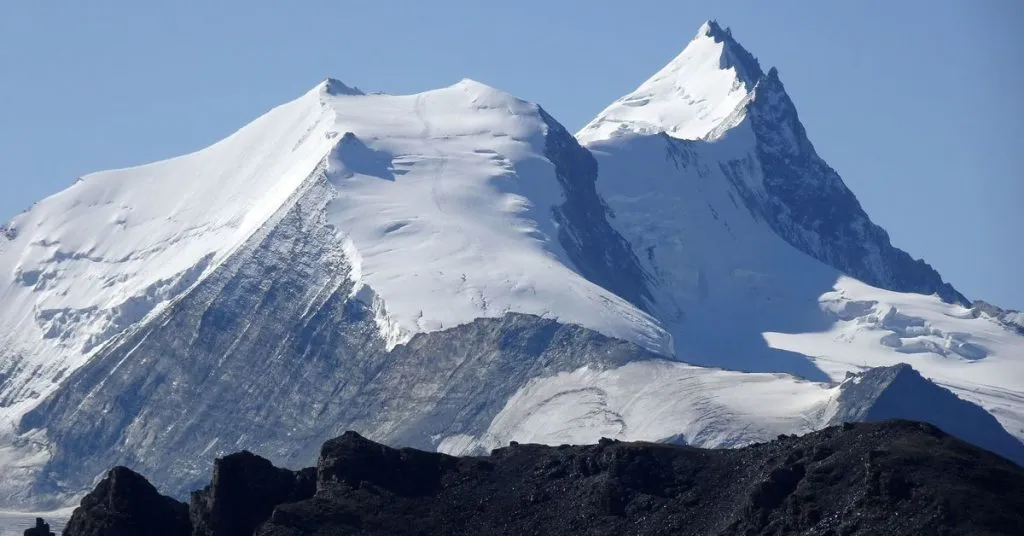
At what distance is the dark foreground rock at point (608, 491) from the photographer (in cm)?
14312

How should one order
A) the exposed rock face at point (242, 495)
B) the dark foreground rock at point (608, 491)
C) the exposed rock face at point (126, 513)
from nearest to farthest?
the dark foreground rock at point (608, 491) → the exposed rock face at point (242, 495) → the exposed rock face at point (126, 513)

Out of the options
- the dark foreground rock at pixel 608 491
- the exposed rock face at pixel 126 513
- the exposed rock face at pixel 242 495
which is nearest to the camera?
the dark foreground rock at pixel 608 491

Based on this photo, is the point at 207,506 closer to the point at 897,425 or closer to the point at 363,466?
the point at 363,466

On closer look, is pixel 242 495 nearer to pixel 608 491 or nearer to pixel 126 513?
pixel 126 513

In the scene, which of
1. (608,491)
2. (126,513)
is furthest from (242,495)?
(608,491)

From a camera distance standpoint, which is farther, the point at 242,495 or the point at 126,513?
the point at 126,513

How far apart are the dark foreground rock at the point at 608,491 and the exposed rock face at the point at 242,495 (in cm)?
9

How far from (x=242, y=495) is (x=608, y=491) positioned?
73.5 ft

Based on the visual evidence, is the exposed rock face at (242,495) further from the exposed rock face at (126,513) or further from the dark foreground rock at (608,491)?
the exposed rock face at (126,513)

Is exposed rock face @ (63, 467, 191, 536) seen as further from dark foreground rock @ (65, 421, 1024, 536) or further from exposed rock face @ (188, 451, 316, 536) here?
exposed rock face @ (188, 451, 316, 536)

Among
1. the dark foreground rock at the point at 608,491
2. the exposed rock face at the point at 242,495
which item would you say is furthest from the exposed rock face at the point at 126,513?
the exposed rock face at the point at 242,495

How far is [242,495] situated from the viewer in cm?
16025

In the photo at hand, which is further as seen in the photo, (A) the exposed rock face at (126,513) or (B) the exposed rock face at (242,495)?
(A) the exposed rock face at (126,513)

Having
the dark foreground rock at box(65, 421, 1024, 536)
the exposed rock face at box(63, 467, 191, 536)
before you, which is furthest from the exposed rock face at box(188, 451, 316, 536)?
the exposed rock face at box(63, 467, 191, 536)
